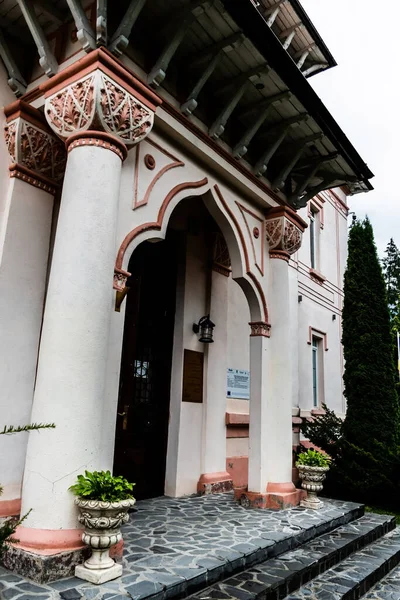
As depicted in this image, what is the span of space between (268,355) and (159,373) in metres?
1.63

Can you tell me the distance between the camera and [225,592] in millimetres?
3570

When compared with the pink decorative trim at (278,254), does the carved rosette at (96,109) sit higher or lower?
higher

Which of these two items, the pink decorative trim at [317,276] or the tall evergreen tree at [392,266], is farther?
the tall evergreen tree at [392,266]

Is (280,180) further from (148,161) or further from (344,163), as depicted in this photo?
(148,161)

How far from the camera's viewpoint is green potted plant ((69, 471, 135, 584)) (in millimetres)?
3291

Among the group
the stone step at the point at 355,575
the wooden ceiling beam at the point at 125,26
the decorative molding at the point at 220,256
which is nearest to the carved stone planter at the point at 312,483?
the stone step at the point at 355,575

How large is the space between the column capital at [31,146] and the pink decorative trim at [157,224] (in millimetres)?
1112

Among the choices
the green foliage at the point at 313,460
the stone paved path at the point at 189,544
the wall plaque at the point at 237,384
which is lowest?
the stone paved path at the point at 189,544

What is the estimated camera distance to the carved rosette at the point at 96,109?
401 centimetres

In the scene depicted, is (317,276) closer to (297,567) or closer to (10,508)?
(297,567)

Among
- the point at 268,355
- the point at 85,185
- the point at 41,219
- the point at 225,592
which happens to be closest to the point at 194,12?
the point at 85,185

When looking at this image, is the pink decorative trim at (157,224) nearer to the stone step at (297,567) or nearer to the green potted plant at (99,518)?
the green potted plant at (99,518)

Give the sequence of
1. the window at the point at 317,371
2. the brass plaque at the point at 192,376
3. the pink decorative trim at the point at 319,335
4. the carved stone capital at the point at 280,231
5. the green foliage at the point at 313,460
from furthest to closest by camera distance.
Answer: the window at the point at 317,371
the pink decorative trim at the point at 319,335
the brass plaque at the point at 192,376
the carved stone capital at the point at 280,231
the green foliage at the point at 313,460

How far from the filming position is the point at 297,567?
425 centimetres
